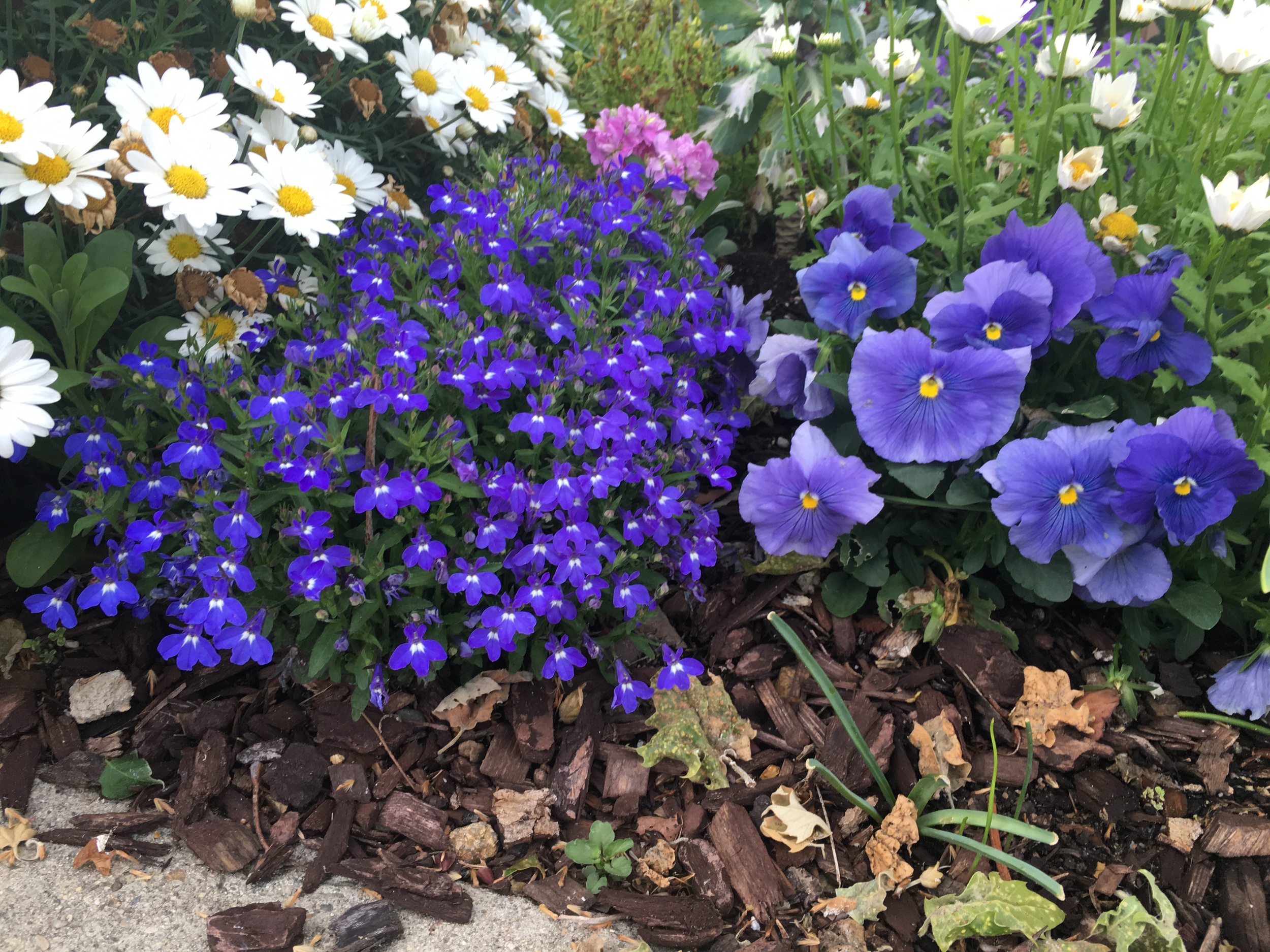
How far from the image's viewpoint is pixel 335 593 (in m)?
1.75

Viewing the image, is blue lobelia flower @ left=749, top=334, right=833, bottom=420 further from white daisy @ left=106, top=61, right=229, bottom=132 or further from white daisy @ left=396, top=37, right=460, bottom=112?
white daisy @ left=106, top=61, right=229, bottom=132

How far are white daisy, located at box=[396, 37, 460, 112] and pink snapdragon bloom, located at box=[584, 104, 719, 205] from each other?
614mm

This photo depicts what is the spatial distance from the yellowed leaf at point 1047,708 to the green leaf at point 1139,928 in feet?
1.23

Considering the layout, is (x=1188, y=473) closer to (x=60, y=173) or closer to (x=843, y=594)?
(x=843, y=594)

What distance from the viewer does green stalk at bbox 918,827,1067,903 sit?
58.2 inches

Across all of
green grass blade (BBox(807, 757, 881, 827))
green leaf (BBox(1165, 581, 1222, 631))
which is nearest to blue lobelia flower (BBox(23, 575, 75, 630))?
green grass blade (BBox(807, 757, 881, 827))

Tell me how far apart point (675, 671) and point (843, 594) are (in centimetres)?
50

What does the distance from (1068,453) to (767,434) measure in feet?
3.50

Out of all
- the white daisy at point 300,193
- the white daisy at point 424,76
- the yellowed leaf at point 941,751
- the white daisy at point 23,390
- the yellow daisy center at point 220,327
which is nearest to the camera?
the white daisy at point 23,390

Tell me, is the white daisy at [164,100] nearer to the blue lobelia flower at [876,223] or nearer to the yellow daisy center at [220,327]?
the yellow daisy center at [220,327]

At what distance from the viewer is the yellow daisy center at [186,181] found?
187 cm

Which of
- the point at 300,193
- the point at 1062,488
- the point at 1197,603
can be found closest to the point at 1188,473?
the point at 1062,488

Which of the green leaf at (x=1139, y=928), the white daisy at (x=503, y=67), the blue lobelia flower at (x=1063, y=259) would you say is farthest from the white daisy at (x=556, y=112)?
the green leaf at (x=1139, y=928)

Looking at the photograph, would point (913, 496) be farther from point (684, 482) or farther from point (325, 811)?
point (325, 811)
